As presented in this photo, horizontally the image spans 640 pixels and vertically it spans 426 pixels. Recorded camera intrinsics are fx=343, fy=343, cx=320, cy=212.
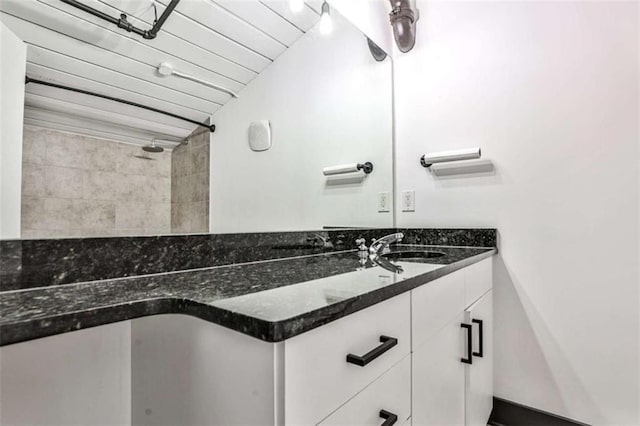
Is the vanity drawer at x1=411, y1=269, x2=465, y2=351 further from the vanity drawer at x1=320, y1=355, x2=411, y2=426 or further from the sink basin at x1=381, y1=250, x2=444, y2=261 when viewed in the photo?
the sink basin at x1=381, y1=250, x2=444, y2=261

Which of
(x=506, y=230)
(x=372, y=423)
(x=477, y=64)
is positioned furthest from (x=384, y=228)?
(x=372, y=423)

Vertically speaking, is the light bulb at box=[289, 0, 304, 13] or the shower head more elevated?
the light bulb at box=[289, 0, 304, 13]

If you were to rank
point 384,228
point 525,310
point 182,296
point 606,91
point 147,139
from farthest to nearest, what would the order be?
1. point 384,228
2. point 525,310
3. point 606,91
4. point 147,139
5. point 182,296

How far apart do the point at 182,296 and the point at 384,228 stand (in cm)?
145

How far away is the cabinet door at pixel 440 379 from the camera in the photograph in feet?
2.94

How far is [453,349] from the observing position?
3.75 ft

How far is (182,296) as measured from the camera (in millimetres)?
667

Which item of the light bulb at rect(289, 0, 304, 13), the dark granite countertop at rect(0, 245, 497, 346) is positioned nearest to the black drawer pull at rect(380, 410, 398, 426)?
Result: the dark granite countertop at rect(0, 245, 497, 346)

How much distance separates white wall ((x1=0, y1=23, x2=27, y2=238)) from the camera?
0.70 meters

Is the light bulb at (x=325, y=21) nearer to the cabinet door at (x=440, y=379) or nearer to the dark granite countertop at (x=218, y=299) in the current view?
the dark granite countertop at (x=218, y=299)

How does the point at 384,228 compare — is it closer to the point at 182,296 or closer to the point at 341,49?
the point at 341,49

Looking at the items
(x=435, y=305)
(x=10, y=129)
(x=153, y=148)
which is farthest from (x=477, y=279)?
(x=10, y=129)

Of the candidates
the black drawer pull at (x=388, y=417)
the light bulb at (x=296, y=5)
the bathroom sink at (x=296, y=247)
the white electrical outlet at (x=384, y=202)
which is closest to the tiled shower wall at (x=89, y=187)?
the bathroom sink at (x=296, y=247)

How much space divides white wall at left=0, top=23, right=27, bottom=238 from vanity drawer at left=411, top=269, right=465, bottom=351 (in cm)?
→ 91
